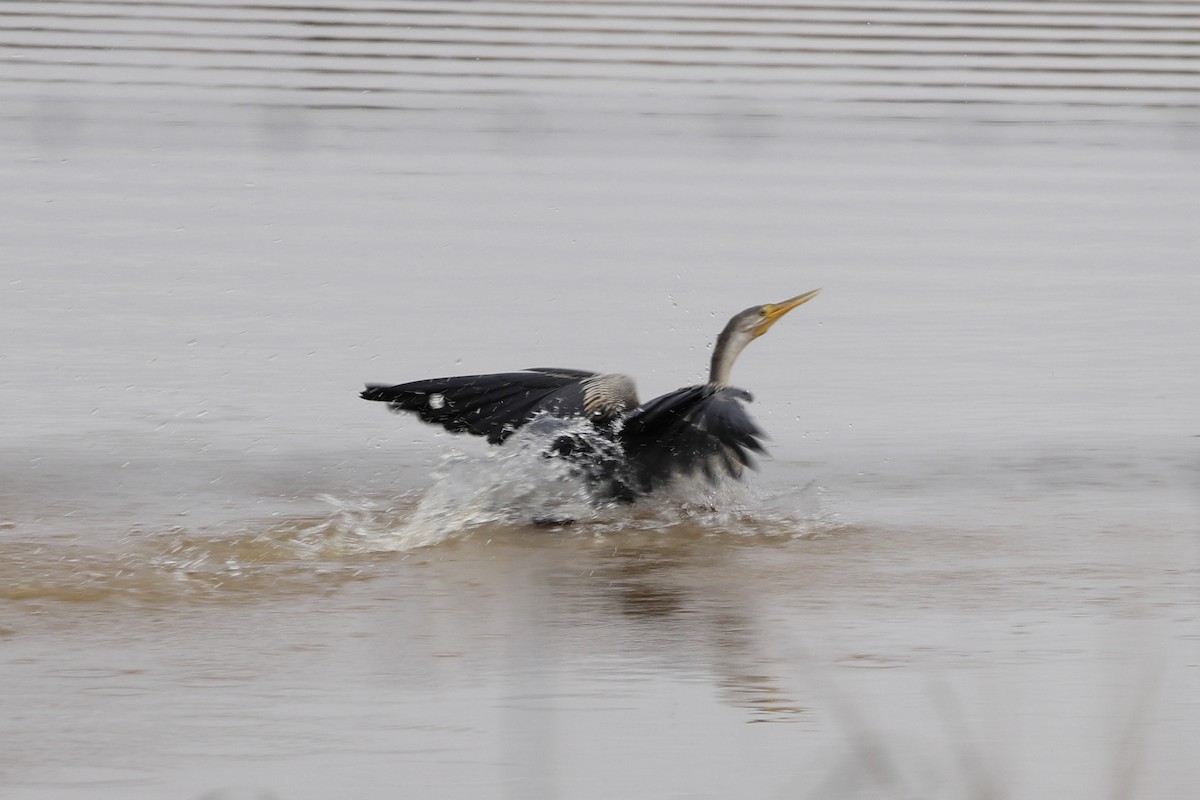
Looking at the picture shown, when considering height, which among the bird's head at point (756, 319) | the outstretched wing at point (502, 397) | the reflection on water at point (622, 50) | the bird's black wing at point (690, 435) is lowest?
the bird's black wing at point (690, 435)

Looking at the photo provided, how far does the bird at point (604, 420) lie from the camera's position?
635cm

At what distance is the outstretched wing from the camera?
21.7 ft

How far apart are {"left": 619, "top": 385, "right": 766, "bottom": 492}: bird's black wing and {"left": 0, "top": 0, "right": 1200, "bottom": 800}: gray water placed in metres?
0.14

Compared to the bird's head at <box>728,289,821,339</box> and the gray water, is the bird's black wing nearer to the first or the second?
the gray water

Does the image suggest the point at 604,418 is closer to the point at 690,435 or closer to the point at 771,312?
the point at 690,435

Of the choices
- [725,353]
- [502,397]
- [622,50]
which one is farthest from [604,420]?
[622,50]

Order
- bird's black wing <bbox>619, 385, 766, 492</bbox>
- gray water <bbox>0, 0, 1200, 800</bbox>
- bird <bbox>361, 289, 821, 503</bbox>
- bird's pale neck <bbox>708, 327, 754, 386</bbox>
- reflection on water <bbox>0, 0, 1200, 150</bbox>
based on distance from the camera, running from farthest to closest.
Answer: reflection on water <bbox>0, 0, 1200, 150</bbox>
bird's pale neck <bbox>708, 327, 754, 386</bbox>
bird <bbox>361, 289, 821, 503</bbox>
bird's black wing <bbox>619, 385, 766, 492</bbox>
gray water <bbox>0, 0, 1200, 800</bbox>

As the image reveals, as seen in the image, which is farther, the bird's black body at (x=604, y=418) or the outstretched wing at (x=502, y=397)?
the outstretched wing at (x=502, y=397)

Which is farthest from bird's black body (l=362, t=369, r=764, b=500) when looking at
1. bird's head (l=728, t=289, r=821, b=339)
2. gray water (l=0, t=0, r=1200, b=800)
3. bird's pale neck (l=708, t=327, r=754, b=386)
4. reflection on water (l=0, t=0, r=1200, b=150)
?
reflection on water (l=0, t=0, r=1200, b=150)

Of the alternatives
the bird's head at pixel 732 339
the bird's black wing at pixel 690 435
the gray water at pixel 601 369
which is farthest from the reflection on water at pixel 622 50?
the bird's black wing at pixel 690 435

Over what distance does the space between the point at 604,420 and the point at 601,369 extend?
292 cm

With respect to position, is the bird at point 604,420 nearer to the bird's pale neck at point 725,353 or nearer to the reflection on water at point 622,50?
the bird's pale neck at point 725,353

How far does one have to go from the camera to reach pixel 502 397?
22.3 ft

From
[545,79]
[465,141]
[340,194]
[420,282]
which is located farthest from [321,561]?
[465,141]
